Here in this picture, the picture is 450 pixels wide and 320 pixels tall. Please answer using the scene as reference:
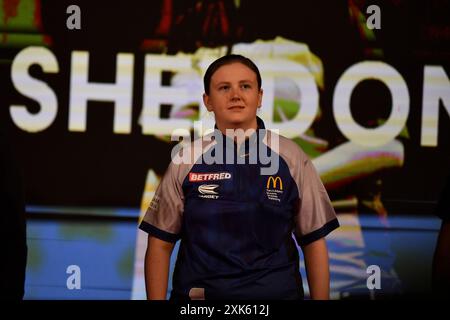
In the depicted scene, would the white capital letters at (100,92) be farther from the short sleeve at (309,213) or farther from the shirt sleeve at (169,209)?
the short sleeve at (309,213)

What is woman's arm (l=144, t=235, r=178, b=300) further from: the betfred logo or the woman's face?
the woman's face

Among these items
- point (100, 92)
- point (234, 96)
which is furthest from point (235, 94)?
point (100, 92)

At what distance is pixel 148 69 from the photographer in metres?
3.52

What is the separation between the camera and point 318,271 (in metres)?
2.36

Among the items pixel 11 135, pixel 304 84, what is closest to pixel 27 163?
pixel 11 135

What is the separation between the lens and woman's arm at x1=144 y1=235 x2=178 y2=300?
241 cm

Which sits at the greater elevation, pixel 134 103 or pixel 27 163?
pixel 134 103

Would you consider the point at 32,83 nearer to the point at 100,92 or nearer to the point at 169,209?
the point at 100,92

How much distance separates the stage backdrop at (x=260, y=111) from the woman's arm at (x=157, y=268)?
1.06 metres

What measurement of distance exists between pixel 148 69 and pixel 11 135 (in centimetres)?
81
